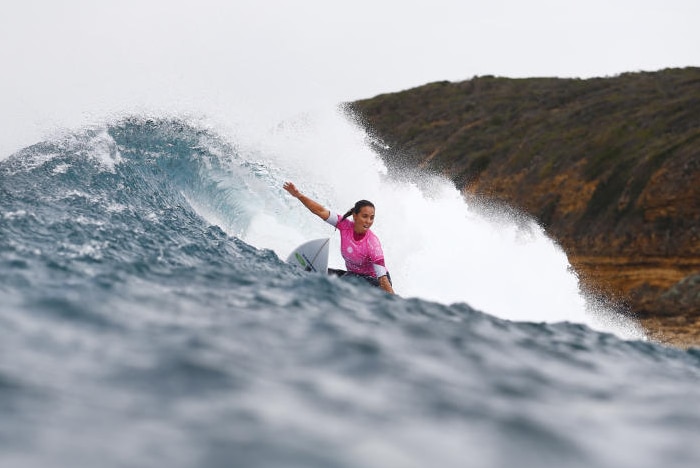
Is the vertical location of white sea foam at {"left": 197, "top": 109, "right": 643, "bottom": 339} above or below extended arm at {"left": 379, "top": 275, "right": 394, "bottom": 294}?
above

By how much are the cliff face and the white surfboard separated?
37.9 ft

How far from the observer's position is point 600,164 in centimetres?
3038

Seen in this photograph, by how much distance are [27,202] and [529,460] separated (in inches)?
324

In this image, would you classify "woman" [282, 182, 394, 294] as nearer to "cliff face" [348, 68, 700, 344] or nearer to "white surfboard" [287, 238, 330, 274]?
"white surfboard" [287, 238, 330, 274]

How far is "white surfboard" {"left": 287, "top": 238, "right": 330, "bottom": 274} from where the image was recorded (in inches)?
410

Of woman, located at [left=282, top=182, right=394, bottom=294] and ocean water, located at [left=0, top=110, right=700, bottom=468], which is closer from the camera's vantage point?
ocean water, located at [left=0, top=110, right=700, bottom=468]

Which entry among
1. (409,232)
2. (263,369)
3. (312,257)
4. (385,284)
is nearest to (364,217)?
(385,284)

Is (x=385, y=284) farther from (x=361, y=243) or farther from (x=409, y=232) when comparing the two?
(x=409, y=232)

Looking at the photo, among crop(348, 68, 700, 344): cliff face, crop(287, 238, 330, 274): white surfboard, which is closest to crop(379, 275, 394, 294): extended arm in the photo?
crop(287, 238, 330, 274): white surfboard

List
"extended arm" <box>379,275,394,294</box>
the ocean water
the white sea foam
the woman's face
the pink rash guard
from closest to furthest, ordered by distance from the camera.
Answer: the ocean water
"extended arm" <box>379,275,394,294</box>
the woman's face
the pink rash guard
the white sea foam

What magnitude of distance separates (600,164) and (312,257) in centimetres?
2295

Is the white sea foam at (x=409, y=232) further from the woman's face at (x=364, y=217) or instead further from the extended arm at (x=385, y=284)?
the woman's face at (x=364, y=217)

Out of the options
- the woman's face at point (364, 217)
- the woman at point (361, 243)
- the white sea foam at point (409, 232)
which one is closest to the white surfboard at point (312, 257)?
the woman at point (361, 243)

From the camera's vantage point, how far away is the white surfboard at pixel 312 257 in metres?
10.4
